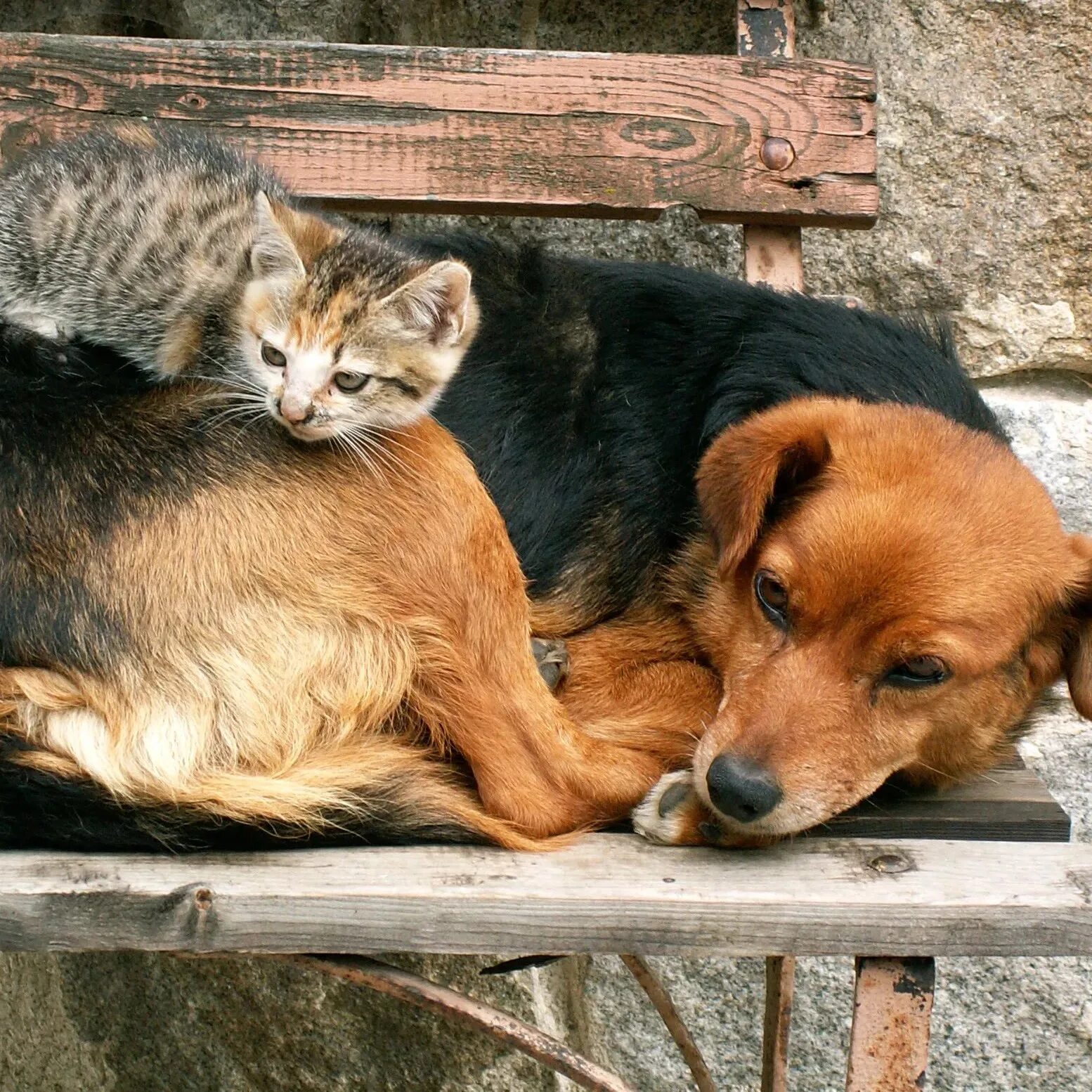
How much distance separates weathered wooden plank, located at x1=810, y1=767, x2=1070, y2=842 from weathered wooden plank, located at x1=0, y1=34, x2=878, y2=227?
62.5 inches

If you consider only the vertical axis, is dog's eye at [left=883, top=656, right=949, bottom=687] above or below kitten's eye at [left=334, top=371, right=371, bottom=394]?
below

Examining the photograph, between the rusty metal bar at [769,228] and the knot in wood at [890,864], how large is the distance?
1.69 m

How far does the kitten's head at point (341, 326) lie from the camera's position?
2.55 meters

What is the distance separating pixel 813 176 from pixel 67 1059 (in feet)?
11.7

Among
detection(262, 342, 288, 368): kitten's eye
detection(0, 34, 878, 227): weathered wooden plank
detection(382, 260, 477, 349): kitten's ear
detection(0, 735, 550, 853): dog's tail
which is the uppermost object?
detection(0, 34, 878, 227): weathered wooden plank

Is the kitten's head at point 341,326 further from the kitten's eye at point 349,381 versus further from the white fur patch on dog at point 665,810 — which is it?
the white fur patch on dog at point 665,810

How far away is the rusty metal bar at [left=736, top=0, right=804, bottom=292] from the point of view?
3422 millimetres

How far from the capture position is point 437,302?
8.62 ft

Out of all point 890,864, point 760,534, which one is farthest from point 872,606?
point 890,864

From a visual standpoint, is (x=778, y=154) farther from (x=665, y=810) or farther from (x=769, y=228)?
(x=665, y=810)

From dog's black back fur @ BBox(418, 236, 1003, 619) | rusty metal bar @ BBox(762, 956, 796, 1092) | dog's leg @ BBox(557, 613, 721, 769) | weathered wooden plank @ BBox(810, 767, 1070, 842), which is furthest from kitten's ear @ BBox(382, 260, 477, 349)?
rusty metal bar @ BBox(762, 956, 796, 1092)

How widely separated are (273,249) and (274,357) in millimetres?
216

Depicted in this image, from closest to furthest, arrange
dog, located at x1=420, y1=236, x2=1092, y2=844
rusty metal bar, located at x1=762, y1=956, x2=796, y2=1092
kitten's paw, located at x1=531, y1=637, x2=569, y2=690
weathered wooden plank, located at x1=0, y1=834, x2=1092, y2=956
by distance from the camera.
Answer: weathered wooden plank, located at x1=0, y1=834, x2=1092, y2=956, dog, located at x1=420, y1=236, x2=1092, y2=844, kitten's paw, located at x1=531, y1=637, x2=569, y2=690, rusty metal bar, located at x1=762, y1=956, x2=796, y2=1092

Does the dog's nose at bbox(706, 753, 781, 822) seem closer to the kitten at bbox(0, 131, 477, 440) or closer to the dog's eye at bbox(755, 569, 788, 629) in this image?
the dog's eye at bbox(755, 569, 788, 629)
